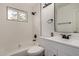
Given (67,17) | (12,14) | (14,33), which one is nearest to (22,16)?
(12,14)

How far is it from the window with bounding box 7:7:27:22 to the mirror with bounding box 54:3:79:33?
4.34 ft

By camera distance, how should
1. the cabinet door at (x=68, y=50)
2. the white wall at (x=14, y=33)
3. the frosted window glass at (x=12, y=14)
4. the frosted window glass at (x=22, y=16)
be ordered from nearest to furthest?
the cabinet door at (x=68, y=50), the white wall at (x=14, y=33), the frosted window glass at (x=12, y=14), the frosted window glass at (x=22, y=16)

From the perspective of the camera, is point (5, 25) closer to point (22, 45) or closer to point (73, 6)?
point (22, 45)

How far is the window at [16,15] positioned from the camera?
7.96ft

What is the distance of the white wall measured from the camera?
2.22 meters

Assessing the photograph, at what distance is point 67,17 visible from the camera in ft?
5.90

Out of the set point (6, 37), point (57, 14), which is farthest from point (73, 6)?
point (6, 37)

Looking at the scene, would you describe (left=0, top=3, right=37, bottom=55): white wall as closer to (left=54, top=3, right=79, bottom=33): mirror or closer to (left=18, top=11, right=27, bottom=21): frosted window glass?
(left=18, top=11, right=27, bottom=21): frosted window glass

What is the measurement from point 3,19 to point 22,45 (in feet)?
3.83

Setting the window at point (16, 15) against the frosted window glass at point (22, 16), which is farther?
the frosted window glass at point (22, 16)

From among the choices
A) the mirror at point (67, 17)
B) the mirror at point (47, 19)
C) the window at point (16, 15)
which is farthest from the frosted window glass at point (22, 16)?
the mirror at point (67, 17)

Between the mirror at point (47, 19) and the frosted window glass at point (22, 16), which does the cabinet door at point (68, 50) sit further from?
the frosted window glass at point (22, 16)

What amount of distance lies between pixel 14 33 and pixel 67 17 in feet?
5.71

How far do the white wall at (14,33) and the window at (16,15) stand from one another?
0.38 feet
